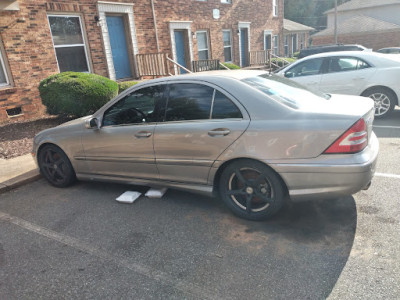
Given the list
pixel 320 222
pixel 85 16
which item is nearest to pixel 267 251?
pixel 320 222

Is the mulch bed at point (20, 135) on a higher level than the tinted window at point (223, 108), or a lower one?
lower

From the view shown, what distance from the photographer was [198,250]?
9.68 feet

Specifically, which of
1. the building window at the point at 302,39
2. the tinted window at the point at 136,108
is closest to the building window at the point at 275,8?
the building window at the point at 302,39

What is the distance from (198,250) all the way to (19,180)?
3.47 meters

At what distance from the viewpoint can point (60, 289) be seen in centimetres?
255

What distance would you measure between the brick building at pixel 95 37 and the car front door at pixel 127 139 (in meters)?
5.74

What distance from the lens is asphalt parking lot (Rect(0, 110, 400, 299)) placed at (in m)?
2.45

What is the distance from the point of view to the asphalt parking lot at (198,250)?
8.03ft

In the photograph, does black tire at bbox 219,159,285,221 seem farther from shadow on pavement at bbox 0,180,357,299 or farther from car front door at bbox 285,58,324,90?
car front door at bbox 285,58,324,90

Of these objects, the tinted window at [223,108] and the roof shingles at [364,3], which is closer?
the tinted window at [223,108]

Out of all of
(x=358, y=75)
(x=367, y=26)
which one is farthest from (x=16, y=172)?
(x=367, y=26)

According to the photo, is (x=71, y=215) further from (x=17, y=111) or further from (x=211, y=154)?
(x=17, y=111)

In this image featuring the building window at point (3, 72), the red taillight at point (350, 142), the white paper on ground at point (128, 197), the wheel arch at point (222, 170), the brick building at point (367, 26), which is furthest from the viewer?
the brick building at point (367, 26)

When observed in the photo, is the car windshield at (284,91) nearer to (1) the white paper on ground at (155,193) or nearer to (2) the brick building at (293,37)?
(1) the white paper on ground at (155,193)
